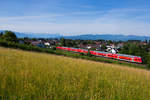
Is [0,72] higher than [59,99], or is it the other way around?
[0,72]

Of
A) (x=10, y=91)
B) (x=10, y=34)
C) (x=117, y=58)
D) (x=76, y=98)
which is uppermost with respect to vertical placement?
(x=10, y=34)

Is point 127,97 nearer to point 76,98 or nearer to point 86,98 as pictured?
point 86,98

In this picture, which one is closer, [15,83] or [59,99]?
[59,99]

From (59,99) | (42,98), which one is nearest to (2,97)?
(42,98)

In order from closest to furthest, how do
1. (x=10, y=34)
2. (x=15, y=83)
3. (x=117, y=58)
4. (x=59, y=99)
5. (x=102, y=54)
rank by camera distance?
(x=59, y=99), (x=15, y=83), (x=117, y=58), (x=102, y=54), (x=10, y=34)

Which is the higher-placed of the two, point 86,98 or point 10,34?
point 10,34

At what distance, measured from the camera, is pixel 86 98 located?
5.19ft

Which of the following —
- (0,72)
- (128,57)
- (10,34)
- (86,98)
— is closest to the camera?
(86,98)

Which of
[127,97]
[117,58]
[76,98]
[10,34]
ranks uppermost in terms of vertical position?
[10,34]

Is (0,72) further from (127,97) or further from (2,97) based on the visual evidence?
(127,97)

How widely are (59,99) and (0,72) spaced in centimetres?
148

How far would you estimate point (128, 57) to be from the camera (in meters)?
31.8

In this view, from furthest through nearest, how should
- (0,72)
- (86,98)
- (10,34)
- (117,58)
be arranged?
Result: 1. (10,34)
2. (117,58)
3. (0,72)
4. (86,98)

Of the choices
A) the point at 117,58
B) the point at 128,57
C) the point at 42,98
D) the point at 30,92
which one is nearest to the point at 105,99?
the point at 42,98
